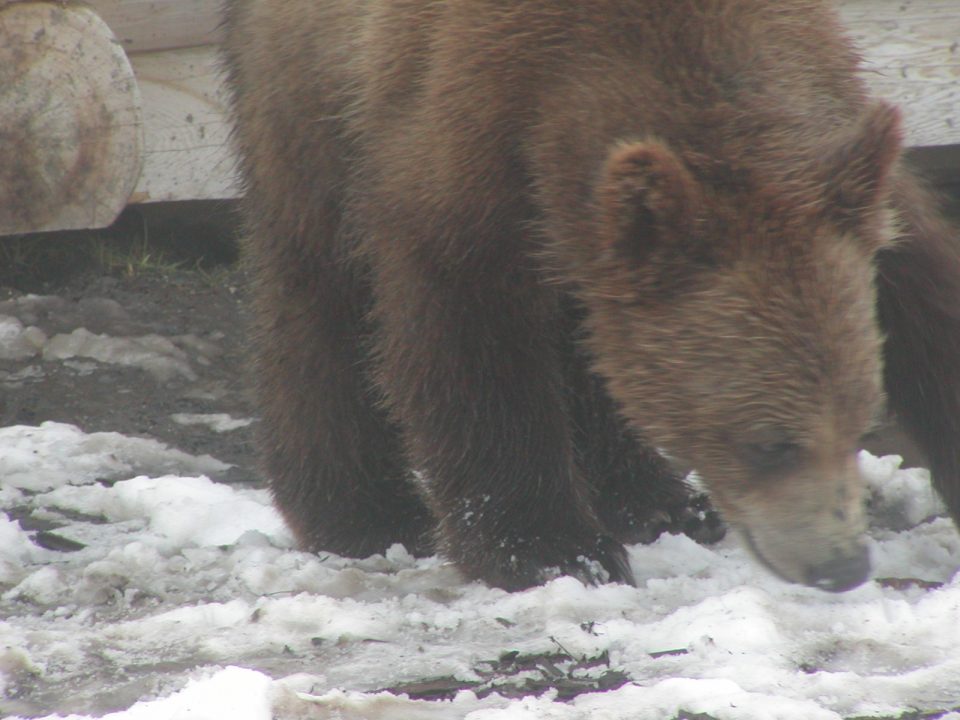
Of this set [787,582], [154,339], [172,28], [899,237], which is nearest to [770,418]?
[787,582]

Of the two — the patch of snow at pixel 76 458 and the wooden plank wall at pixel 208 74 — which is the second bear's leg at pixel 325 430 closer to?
the patch of snow at pixel 76 458

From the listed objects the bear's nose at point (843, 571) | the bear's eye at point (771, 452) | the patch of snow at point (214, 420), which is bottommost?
the patch of snow at point (214, 420)

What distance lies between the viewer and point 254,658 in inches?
130

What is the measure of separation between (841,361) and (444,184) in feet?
3.64

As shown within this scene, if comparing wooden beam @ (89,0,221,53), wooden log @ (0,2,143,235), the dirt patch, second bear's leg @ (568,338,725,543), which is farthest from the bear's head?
wooden beam @ (89,0,221,53)

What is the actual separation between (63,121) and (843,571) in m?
4.45

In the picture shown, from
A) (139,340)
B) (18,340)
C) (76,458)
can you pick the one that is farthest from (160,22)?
(76,458)

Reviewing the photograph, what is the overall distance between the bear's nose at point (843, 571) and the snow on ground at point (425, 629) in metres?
0.09

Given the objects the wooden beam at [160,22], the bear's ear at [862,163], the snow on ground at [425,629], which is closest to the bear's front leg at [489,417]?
the snow on ground at [425,629]

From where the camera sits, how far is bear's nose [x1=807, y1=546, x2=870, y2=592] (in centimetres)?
332

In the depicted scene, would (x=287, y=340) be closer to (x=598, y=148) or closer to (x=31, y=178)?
(x=598, y=148)

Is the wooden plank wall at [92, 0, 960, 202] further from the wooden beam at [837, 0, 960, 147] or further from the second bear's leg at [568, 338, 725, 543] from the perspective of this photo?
the second bear's leg at [568, 338, 725, 543]

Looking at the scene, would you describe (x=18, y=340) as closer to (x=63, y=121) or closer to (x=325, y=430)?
(x=63, y=121)

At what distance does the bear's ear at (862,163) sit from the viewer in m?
3.27
